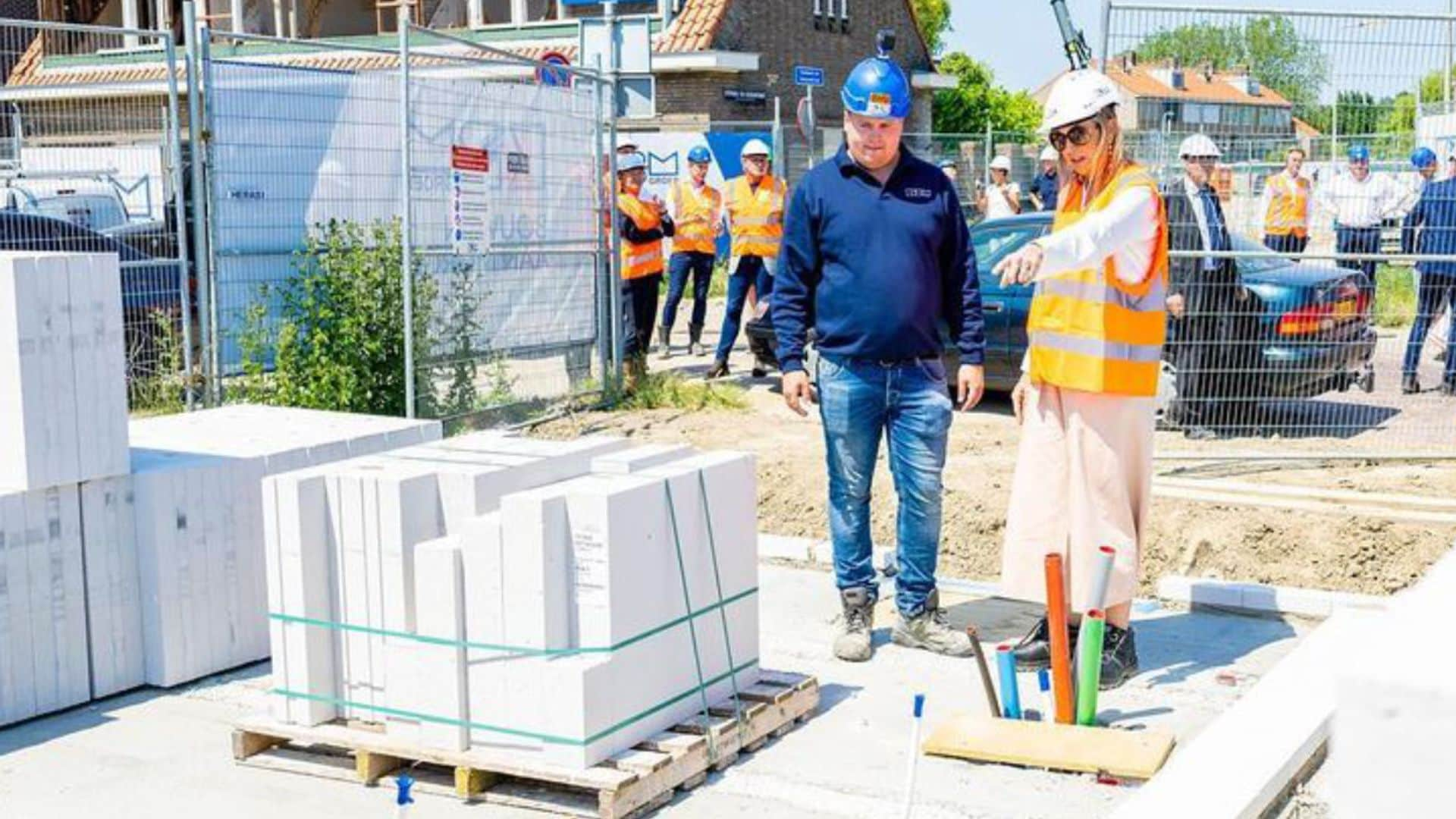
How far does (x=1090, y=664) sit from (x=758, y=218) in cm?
1058

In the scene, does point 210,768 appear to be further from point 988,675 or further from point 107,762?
point 988,675

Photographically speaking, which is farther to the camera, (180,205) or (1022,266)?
(180,205)

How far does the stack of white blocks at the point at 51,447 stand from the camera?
21.0ft

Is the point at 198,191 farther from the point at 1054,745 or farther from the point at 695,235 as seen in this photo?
the point at 695,235

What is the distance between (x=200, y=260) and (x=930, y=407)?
580cm

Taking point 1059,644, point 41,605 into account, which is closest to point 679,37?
point 41,605

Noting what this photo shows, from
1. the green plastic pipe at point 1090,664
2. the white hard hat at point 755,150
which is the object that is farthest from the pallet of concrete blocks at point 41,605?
the white hard hat at point 755,150

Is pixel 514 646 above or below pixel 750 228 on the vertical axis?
below

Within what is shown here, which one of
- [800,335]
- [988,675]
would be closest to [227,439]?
[800,335]

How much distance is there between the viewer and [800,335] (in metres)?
7.08

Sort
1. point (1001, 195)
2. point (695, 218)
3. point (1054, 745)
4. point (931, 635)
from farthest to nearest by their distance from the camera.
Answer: point (1001, 195) < point (695, 218) < point (931, 635) < point (1054, 745)

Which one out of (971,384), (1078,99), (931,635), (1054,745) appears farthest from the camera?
(931,635)

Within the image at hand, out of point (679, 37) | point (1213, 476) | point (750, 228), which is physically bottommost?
point (1213, 476)

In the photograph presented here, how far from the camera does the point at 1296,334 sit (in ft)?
36.0
